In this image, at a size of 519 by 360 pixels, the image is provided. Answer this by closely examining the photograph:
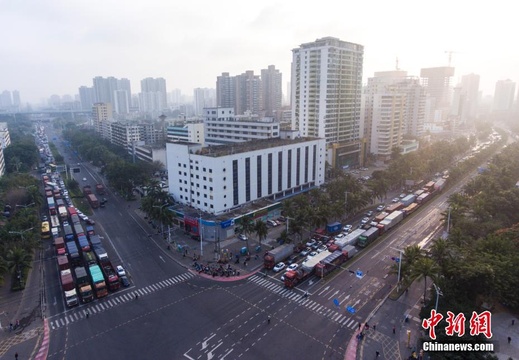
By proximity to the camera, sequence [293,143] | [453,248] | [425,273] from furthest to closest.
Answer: [293,143] < [453,248] < [425,273]

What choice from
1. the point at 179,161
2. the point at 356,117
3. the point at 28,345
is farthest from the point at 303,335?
the point at 356,117

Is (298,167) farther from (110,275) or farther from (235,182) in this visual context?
(110,275)

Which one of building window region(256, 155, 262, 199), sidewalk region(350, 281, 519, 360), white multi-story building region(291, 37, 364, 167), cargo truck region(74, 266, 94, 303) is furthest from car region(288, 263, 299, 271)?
white multi-story building region(291, 37, 364, 167)

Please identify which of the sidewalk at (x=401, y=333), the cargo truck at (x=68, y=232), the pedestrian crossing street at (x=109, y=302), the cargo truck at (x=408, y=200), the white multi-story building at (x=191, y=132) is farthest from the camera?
the white multi-story building at (x=191, y=132)

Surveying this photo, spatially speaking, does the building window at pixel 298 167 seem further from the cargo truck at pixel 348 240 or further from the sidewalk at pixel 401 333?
the sidewalk at pixel 401 333

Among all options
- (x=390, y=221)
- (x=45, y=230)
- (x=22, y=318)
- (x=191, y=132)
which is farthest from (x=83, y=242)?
(x=191, y=132)

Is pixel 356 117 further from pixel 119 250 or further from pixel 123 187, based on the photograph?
pixel 119 250

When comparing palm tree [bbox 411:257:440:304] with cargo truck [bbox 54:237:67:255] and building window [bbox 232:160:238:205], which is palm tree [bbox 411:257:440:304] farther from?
cargo truck [bbox 54:237:67:255]

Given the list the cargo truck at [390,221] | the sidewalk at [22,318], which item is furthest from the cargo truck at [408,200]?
the sidewalk at [22,318]
